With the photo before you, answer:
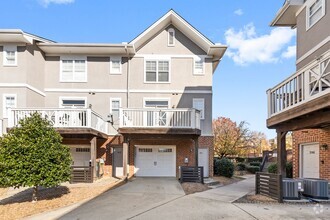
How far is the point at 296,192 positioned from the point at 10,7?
15826 millimetres

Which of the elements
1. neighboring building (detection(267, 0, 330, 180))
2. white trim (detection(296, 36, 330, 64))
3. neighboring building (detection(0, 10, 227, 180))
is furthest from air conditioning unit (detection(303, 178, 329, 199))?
neighboring building (detection(0, 10, 227, 180))

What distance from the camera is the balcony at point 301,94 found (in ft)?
26.4

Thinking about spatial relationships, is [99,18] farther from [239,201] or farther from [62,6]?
[239,201]

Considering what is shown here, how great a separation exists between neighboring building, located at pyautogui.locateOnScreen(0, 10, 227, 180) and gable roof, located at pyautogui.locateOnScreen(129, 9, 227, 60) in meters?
0.06

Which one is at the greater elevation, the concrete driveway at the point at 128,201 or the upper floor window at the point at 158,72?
the upper floor window at the point at 158,72

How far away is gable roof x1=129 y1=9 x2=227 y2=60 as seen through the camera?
1838cm

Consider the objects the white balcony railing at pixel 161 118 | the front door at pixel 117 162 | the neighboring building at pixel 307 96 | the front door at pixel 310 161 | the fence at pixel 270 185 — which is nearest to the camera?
the neighboring building at pixel 307 96

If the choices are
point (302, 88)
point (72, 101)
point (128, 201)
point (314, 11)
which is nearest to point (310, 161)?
point (302, 88)

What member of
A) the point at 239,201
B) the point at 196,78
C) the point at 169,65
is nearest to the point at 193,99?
the point at 196,78

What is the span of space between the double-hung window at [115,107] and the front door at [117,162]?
6.16ft

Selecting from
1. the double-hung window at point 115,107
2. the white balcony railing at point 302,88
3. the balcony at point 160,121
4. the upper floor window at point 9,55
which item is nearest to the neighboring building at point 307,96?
the white balcony railing at point 302,88

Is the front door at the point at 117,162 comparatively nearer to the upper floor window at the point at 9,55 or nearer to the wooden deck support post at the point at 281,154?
the upper floor window at the point at 9,55

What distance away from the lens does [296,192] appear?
10.7m

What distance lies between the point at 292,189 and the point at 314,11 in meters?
7.54
